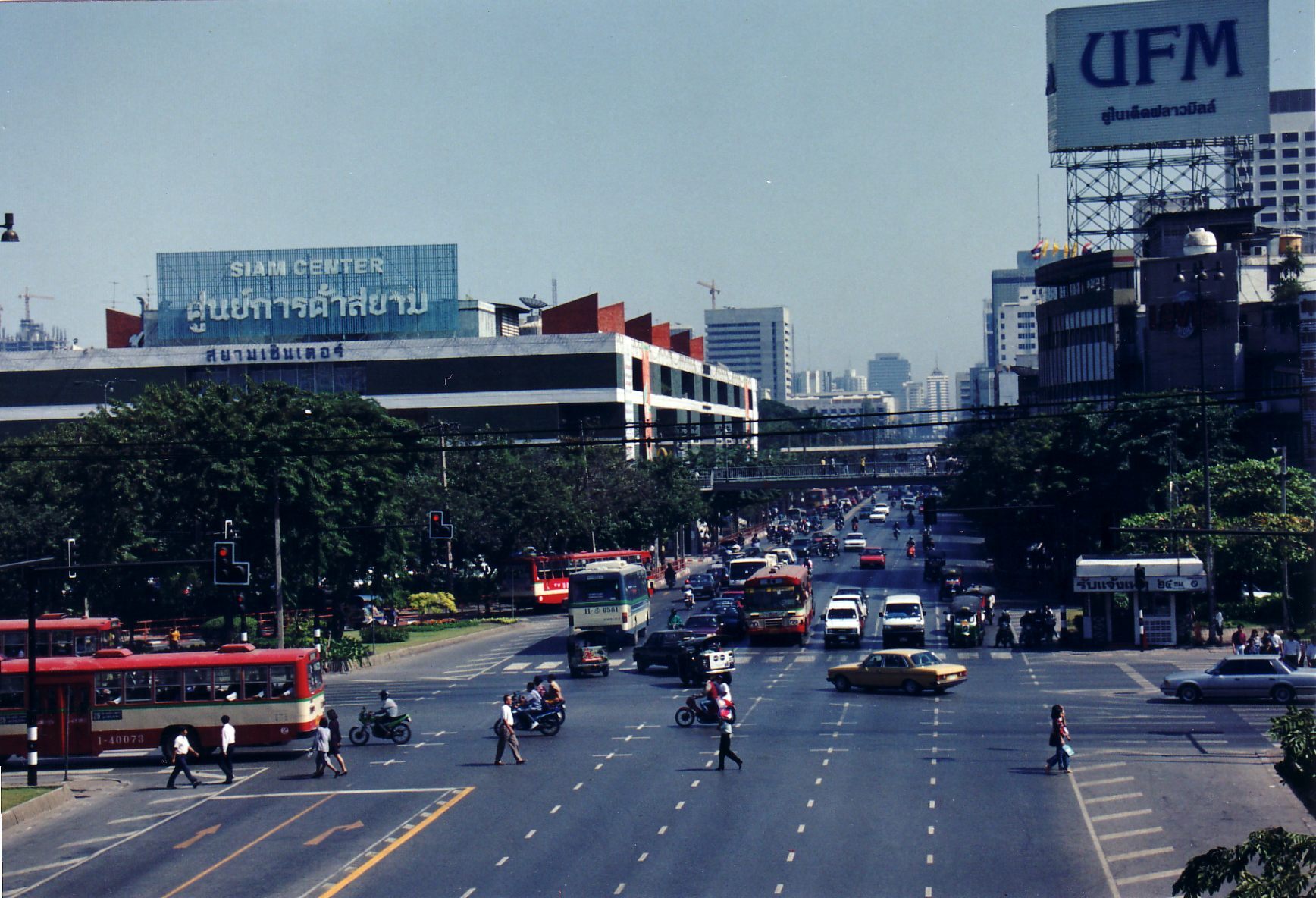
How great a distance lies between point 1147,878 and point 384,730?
781 inches

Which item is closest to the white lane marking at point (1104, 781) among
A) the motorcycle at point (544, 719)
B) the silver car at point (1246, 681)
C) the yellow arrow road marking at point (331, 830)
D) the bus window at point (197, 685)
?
the silver car at point (1246, 681)

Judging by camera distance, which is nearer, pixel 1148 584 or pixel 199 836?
pixel 199 836

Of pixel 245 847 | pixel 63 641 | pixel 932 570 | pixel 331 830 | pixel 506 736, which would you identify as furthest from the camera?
pixel 932 570

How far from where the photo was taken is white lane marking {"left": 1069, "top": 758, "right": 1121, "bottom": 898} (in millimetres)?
19906

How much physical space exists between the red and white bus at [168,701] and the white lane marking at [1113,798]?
61.6 feet

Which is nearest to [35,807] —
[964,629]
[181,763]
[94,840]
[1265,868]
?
[181,763]

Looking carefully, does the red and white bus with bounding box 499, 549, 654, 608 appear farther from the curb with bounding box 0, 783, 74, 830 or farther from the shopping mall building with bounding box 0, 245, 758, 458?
the curb with bounding box 0, 783, 74, 830

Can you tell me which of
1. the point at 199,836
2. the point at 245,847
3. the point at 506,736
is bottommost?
the point at 199,836

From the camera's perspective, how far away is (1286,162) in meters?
176

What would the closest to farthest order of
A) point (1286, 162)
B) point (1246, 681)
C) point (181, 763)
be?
point (181, 763) → point (1246, 681) → point (1286, 162)

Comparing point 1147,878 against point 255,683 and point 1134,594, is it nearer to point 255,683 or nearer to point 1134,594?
point 255,683

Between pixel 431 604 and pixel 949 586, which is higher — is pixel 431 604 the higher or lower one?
the lower one

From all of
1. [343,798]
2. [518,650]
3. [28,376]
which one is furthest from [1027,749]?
[28,376]

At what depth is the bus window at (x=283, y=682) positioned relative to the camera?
3366 centimetres
